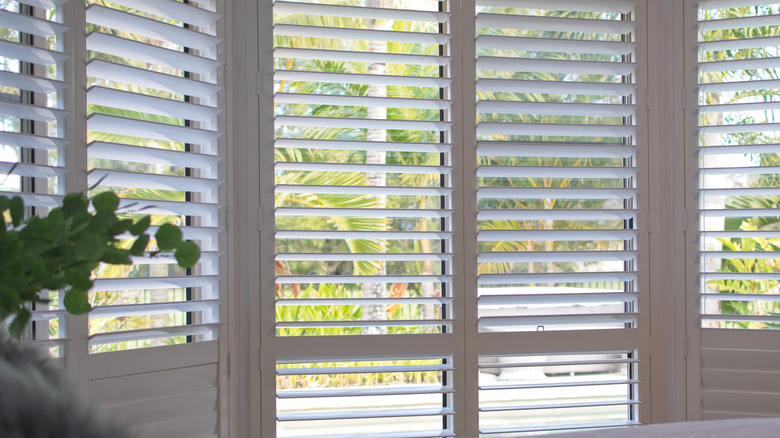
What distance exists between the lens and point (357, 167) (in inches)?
89.0

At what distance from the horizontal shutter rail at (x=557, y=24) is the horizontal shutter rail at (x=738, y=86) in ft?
1.17

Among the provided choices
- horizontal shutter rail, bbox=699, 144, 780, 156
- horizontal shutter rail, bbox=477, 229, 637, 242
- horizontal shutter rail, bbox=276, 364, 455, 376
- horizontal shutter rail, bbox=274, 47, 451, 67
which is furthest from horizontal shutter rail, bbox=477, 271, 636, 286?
horizontal shutter rail, bbox=274, 47, 451, 67

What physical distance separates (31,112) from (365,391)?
4.33 ft

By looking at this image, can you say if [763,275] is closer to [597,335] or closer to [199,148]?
[597,335]

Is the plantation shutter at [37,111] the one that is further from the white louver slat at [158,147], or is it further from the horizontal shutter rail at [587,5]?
the horizontal shutter rail at [587,5]

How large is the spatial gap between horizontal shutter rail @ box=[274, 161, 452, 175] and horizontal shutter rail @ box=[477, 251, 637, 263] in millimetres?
346

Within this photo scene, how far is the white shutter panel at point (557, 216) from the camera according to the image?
2.40 meters

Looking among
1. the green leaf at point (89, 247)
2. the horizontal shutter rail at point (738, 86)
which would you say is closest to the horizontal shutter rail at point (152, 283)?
the green leaf at point (89, 247)

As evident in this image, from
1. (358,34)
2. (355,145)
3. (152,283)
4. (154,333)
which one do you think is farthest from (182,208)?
(358,34)

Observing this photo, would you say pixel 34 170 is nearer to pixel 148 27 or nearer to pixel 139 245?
pixel 148 27

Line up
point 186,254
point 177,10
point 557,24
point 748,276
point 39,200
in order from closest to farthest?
point 186,254
point 39,200
point 177,10
point 748,276
point 557,24

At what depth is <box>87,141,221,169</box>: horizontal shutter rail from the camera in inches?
73.6

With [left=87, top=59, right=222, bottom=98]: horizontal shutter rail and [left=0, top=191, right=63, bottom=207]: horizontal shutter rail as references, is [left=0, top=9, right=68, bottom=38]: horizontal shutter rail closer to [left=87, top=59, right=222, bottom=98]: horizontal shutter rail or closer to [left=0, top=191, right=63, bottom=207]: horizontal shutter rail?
[left=87, top=59, right=222, bottom=98]: horizontal shutter rail

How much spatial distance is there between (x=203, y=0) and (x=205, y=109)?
0.37 meters
